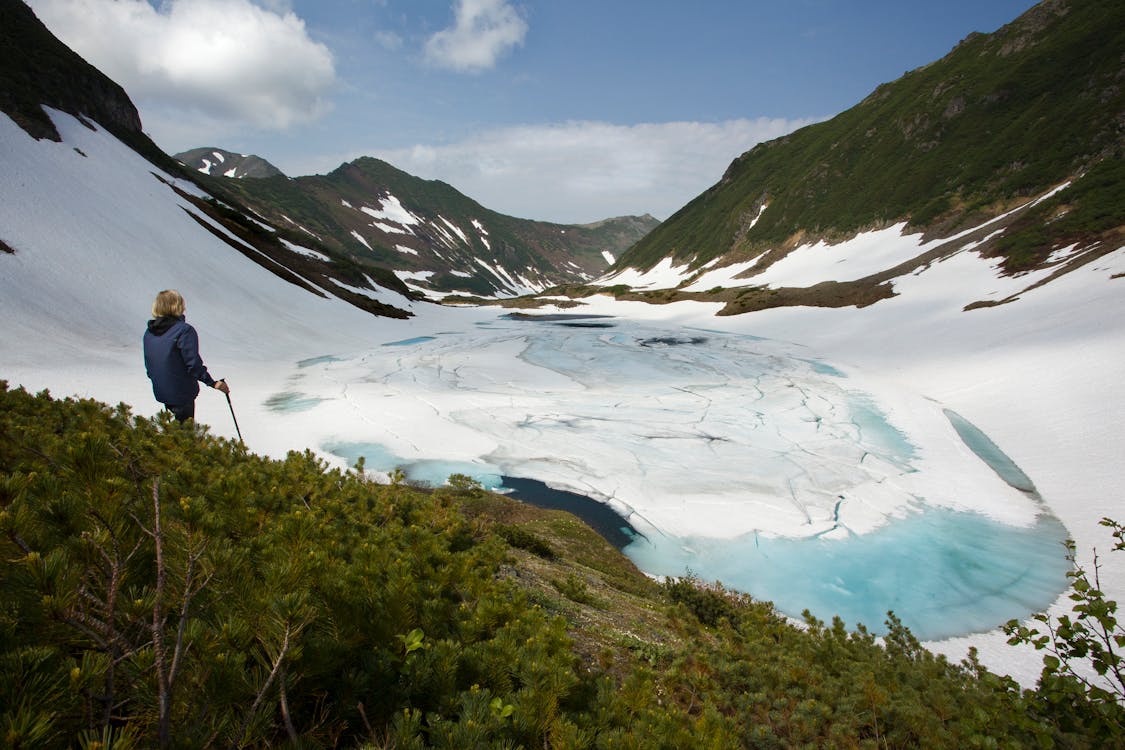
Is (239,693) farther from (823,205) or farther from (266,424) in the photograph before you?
(823,205)

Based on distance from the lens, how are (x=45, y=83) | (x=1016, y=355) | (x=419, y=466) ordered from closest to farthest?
(x=419, y=466) < (x=1016, y=355) < (x=45, y=83)

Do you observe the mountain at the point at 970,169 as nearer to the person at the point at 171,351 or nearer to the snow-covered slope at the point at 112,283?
the person at the point at 171,351

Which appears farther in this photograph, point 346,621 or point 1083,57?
point 1083,57

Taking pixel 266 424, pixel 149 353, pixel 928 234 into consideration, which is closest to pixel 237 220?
pixel 266 424

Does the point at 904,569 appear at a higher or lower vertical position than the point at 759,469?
lower

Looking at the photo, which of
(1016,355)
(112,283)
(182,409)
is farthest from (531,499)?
(112,283)

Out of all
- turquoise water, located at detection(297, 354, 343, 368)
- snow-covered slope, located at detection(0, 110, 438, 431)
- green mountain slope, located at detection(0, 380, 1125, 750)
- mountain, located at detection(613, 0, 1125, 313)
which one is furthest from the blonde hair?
mountain, located at detection(613, 0, 1125, 313)

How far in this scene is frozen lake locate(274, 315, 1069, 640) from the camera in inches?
360

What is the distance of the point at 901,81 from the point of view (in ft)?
356

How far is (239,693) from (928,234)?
76680 millimetres

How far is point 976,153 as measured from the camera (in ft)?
222

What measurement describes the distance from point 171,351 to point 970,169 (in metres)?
85.9

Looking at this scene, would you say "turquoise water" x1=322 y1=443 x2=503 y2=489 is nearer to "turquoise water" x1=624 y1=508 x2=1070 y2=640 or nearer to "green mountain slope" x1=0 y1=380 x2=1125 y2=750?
"turquoise water" x1=624 y1=508 x2=1070 y2=640

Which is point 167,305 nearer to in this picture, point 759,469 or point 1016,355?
point 759,469
